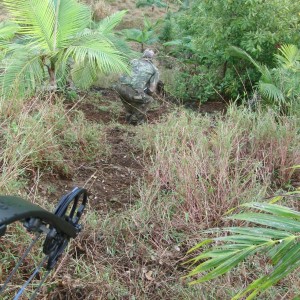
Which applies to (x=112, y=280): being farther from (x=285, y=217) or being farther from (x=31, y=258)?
(x=285, y=217)

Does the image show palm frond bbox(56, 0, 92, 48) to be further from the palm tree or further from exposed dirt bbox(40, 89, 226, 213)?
exposed dirt bbox(40, 89, 226, 213)

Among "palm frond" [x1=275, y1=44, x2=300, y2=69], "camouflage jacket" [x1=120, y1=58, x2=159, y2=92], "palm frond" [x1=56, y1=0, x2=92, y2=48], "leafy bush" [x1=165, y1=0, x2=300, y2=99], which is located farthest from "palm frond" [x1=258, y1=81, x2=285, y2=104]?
"palm frond" [x1=56, y1=0, x2=92, y2=48]

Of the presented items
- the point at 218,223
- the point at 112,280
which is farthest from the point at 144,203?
the point at 112,280

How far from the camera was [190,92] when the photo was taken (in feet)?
29.5

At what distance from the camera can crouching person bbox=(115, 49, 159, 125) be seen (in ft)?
21.5

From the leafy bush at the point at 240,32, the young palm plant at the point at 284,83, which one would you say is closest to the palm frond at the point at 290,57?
the young palm plant at the point at 284,83

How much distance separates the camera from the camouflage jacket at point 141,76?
21.4 ft

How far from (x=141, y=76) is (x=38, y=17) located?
1.77 meters

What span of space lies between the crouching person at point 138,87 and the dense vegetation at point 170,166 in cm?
56

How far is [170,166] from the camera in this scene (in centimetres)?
368

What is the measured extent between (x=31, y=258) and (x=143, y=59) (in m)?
4.72

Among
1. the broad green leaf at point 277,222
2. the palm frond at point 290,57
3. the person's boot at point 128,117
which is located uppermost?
the broad green leaf at point 277,222

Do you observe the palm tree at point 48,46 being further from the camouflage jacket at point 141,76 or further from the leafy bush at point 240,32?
the leafy bush at point 240,32

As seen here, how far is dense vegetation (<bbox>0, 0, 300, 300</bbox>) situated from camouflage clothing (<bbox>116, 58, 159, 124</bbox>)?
57cm
